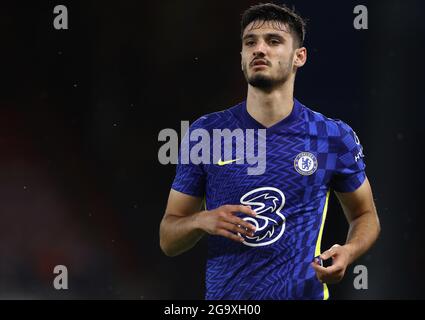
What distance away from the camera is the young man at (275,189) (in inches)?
161

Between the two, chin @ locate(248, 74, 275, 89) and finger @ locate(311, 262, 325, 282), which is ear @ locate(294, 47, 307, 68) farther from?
finger @ locate(311, 262, 325, 282)

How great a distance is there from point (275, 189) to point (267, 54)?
0.79 m

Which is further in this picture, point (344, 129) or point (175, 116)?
point (175, 116)

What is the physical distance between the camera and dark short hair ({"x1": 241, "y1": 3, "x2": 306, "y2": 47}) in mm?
4441

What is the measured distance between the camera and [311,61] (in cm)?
631

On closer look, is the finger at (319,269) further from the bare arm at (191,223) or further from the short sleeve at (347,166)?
the short sleeve at (347,166)

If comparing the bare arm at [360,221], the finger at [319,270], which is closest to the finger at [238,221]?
the finger at [319,270]

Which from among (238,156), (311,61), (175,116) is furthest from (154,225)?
(238,156)

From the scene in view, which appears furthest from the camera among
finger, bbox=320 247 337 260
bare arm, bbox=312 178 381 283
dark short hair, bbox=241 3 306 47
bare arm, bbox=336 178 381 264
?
dark short hair, bbox=241 3 306 47

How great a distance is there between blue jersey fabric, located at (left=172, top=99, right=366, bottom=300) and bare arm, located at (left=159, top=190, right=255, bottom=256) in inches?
3.6

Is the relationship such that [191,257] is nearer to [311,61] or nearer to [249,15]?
[311,61]

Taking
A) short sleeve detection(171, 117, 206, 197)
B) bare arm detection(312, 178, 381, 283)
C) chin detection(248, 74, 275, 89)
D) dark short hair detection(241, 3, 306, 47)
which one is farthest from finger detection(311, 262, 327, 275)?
dark short hair detection(241, 3, 306, 47)

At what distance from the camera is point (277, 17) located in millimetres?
4441

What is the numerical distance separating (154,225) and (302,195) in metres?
2.64
